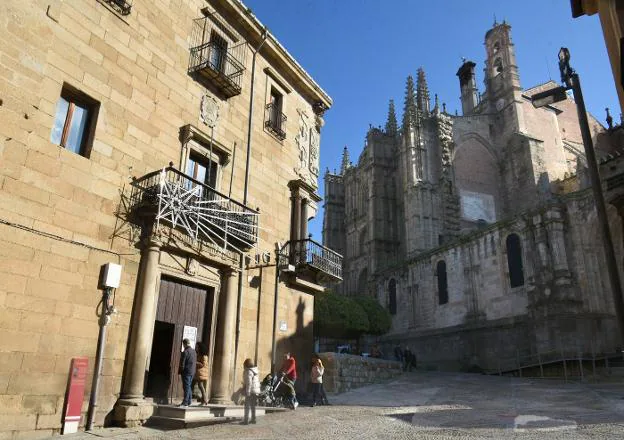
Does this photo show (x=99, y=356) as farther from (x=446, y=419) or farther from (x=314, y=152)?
(x=314, y=152)

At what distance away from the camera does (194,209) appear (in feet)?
35.2

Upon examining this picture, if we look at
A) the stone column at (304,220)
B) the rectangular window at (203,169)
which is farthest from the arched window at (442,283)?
the rectangular window at (203,169)

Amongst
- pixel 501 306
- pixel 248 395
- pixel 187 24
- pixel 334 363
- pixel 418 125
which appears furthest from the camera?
pixel 418 125

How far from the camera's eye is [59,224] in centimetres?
863

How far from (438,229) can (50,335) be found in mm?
36896

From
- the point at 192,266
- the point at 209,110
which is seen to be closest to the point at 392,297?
the point at 209,110

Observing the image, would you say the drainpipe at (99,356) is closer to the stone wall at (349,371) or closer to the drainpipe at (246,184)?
the drainpipe at (246,184)

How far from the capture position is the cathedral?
25.7 m

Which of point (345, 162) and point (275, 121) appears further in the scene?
point (345, 162)

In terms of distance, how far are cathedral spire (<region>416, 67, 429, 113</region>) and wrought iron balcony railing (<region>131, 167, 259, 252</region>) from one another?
39116 millimetres

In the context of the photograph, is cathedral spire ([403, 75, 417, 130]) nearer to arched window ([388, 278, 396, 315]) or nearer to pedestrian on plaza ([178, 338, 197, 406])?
arched window ([388, 278, 396, 315])

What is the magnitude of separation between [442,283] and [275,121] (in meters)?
22.7

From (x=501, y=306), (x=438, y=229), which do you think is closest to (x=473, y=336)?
(x=501, y=306)

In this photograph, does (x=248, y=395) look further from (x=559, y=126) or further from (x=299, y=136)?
(x=559, y=126)
